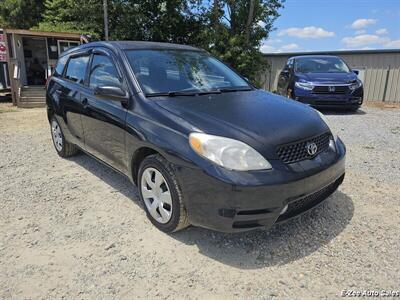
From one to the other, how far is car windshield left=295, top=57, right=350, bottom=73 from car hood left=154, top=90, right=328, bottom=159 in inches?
259

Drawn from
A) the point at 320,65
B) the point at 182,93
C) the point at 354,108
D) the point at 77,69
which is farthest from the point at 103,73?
the point at 354,108

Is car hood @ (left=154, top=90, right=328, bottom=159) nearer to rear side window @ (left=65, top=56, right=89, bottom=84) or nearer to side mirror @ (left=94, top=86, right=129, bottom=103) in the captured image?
side mirror @ (left=94, top=86, right=129, bottom=103)

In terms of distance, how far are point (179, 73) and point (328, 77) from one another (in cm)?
633

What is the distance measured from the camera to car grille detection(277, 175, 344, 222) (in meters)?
2.68

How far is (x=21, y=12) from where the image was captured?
23.4m

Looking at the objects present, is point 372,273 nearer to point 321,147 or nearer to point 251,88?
point 321,147

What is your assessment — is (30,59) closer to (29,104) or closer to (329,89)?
(29,104)

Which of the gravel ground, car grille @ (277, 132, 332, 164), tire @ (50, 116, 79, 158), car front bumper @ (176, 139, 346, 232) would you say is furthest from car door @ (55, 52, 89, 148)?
car grille @ (277, 132, 332, 164)

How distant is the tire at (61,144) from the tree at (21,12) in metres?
22.4

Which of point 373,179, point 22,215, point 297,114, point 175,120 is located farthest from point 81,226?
point 373,179

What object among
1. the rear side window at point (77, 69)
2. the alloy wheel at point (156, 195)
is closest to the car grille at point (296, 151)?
the alloy wheel at point (156, 195)

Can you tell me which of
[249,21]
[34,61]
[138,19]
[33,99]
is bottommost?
[33,99]

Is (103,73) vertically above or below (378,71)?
above

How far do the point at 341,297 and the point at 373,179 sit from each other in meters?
2.46
